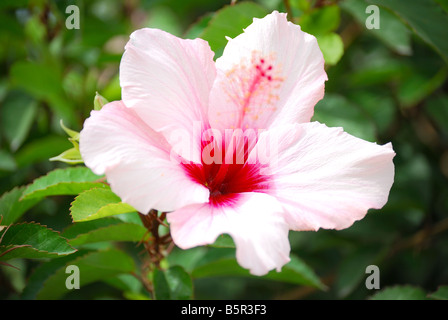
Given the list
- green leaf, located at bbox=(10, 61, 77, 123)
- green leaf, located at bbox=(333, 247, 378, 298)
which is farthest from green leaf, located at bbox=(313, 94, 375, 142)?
green leaf, located at bbox=(10, 61, 77, 123)

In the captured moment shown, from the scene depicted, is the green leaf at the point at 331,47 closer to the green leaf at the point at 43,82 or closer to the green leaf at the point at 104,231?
the green leaf at the point at 104,231

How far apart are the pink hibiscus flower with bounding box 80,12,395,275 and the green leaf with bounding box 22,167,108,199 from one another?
0.27 metres

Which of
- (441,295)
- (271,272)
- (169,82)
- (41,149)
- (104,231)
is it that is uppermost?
(41,149)

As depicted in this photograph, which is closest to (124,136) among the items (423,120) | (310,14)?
(310,14)

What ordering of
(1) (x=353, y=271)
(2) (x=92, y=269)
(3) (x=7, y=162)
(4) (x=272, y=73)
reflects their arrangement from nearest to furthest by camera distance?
(4) (x=272, y=73) < (2) (x=92, y=269) < (3) (x=7, y=162) < (1) (x=353, y=271)

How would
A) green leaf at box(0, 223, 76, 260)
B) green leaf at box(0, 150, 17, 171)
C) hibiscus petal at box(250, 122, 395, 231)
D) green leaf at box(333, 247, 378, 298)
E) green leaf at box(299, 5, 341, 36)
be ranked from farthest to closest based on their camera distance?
green leaf at box(333, 247, 378, 298) → green leaf at box(0, 150, 17, 171) → green leaf at box(299, 5, 341, 36) → green leaf at box(0, 223, 76, 260) → hibiscus petal at box(250, 122, 395, 231)

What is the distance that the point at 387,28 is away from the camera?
186cm

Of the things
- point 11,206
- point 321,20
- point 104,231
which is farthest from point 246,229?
point 321,20

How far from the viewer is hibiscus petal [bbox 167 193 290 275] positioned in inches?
35.1

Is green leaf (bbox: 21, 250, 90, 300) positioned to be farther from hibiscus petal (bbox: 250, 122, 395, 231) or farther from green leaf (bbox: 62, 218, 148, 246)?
hibiscus petal (bbox: 250, 122, 395, 231)

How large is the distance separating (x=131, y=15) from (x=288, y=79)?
2016mm

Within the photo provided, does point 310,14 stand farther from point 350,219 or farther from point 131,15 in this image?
point 131,15

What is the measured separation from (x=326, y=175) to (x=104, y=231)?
600 mm

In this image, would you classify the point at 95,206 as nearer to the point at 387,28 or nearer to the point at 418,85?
the point at 387,28
